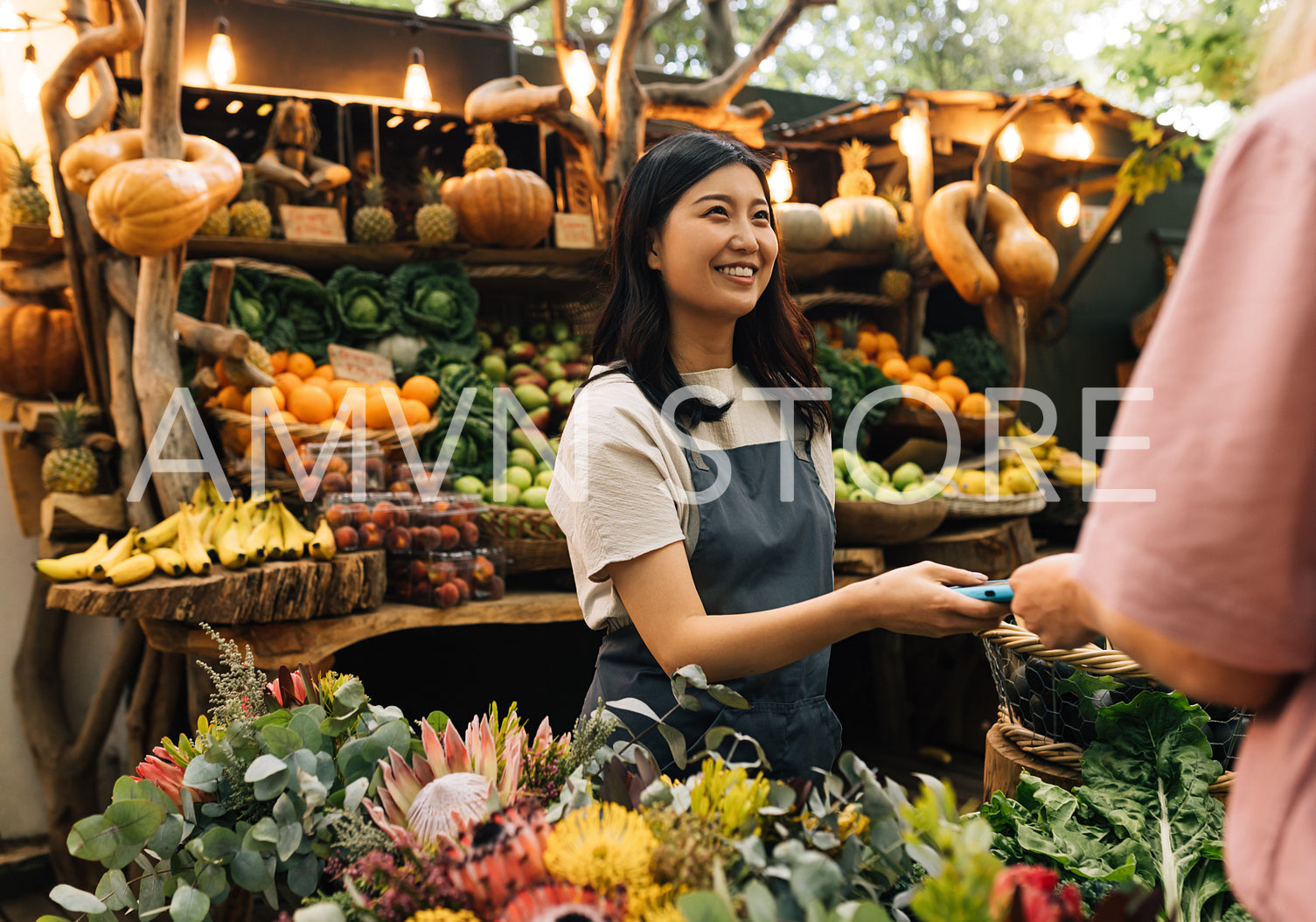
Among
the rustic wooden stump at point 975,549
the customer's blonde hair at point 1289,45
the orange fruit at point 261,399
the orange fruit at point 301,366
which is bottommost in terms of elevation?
the rustic wooden stump at point 975,549

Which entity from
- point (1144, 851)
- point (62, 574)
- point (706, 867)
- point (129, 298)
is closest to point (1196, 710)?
point (1144, 851)

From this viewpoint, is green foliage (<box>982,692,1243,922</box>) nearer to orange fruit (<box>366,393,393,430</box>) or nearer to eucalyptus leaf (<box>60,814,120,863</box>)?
eucalyptus leaf (<box>60,814,120,863</box>)

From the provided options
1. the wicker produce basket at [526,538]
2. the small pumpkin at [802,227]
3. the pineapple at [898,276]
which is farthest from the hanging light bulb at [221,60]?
the pineapple at [898,276]

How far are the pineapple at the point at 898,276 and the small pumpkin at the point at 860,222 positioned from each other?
112 millimetres

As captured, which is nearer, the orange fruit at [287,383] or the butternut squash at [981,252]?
the orange fruit at [287,383]

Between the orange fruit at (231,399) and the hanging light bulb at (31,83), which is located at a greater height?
the hanging light bulb at (31,83)

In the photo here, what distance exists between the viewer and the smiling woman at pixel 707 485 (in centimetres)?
127

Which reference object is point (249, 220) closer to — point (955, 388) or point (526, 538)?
point (526, 538)

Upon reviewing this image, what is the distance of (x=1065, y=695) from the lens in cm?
130

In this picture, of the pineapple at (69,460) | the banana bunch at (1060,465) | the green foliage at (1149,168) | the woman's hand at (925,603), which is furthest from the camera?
the green foliage at (1149,168)

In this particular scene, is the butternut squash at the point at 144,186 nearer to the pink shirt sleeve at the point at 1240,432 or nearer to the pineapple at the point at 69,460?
the pineapple at the point at 69,460

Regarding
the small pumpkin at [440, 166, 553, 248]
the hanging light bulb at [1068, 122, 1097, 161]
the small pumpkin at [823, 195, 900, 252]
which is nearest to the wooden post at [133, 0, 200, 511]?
the small pumpkin at [440, 166, 553, 248]

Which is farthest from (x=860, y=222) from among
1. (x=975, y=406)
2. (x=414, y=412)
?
(x=414, y=412)

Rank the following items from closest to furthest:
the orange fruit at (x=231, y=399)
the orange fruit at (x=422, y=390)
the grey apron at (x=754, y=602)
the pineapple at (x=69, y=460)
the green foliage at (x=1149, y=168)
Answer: the grey apron at (x=754, y=602)
the pineapple at (x=69, y=460)
the orange fruit at (x=231, y=399)
the orange fruit at (x=422, y=390)
the green foliage at (x=1149, y=168)
